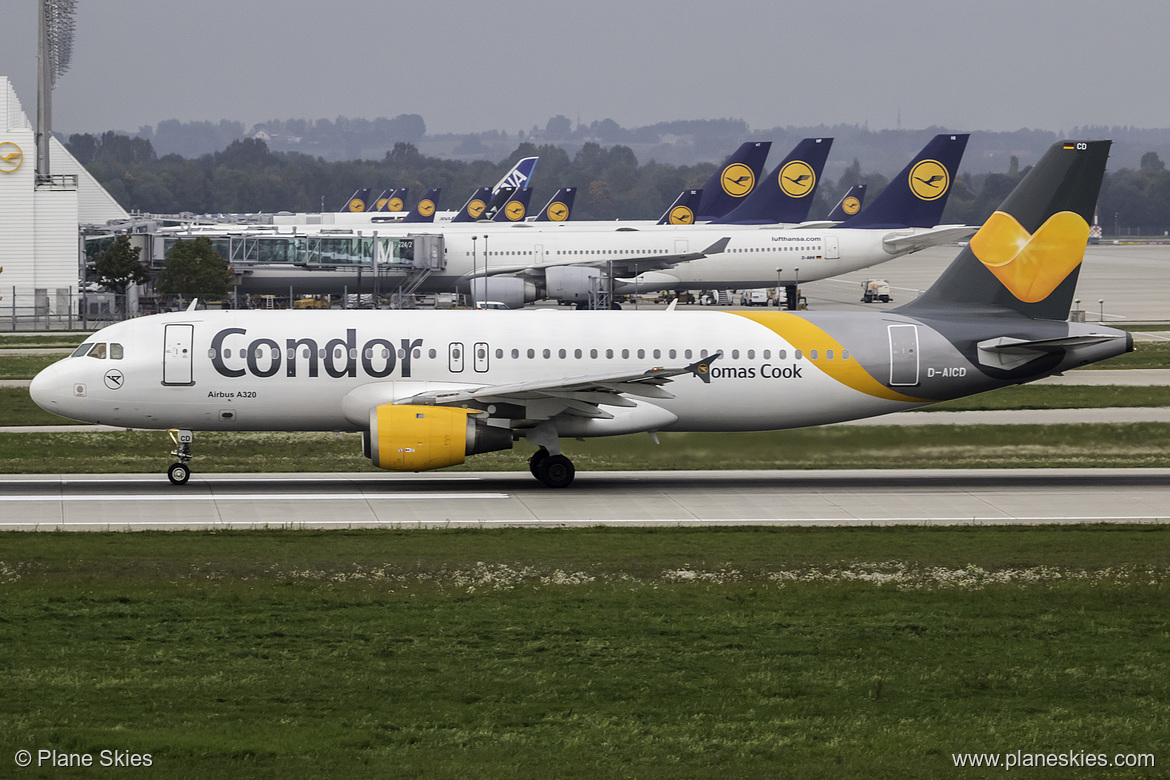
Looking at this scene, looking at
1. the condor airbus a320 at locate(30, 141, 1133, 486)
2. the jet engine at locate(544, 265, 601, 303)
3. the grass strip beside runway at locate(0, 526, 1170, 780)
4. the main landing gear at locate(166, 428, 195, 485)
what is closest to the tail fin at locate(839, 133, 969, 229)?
the jet engine at locate(544, 265, 601, 303)

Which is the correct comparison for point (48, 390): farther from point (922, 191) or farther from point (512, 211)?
point (512, 211)

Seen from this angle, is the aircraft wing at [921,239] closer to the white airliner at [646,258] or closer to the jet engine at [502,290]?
the white airliner at [646,258]

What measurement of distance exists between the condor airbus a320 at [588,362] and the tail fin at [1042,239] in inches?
1.7

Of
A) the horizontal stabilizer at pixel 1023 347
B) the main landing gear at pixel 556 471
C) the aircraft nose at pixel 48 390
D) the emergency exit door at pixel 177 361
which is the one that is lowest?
the main landing gear at pixel 556 471

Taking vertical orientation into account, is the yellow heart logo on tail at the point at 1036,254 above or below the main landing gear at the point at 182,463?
above

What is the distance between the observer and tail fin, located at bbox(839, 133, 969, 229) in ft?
301

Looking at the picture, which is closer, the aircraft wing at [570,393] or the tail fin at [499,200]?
the aircraft wing at [570,393]

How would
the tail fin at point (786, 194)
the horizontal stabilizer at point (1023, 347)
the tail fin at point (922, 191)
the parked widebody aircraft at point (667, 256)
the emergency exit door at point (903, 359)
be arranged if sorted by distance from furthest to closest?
the tail fin at point (786, 194), the tail fin at point (922, 191), the parked widebody aircraft at point (667, 256), the emergency exit door at point (903, 359), the horizontal stabilizer at point (1023, 347)

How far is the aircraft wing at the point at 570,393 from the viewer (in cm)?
2888

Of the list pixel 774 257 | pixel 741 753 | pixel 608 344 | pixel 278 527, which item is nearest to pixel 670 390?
pixel 608 344

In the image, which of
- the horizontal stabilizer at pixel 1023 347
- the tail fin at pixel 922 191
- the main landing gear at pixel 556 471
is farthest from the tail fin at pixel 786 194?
the main landing gear at pixel 556 471

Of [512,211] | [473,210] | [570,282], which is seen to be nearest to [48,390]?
[570,282]

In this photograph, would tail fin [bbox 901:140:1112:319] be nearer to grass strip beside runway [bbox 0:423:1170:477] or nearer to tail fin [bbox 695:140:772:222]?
grass strip beside runway [bbox 0:423:1170:477]

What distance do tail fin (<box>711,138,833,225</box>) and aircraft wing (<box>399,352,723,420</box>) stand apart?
80.7 m
